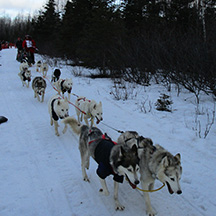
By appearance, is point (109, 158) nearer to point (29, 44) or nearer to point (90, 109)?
point (90, 109)

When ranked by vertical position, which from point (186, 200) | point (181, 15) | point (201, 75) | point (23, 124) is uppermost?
point (181, 15)

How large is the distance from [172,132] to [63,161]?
2.60 m

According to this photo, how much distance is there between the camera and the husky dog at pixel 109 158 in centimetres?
230

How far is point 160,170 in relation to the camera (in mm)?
2262

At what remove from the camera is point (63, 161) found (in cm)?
367

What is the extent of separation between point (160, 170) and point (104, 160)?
2.33ft

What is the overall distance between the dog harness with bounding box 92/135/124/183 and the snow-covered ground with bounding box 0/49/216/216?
0.46 m

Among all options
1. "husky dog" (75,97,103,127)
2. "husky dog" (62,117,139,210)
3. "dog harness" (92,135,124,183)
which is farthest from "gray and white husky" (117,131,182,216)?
"husky dog" (75,97,103,127)

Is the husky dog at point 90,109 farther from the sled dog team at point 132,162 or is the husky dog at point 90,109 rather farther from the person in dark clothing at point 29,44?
the person in dark clothing at point 29,44

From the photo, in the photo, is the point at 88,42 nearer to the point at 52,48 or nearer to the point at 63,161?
the point at 63,161

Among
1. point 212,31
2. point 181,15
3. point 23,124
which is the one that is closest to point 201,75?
point 212,31

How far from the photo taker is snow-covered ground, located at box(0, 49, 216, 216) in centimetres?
260

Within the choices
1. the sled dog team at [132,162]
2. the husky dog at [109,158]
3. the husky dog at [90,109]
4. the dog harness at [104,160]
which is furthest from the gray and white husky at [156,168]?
the husky dog at [90,109]

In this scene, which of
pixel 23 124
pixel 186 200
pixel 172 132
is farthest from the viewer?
pixel 23 124
